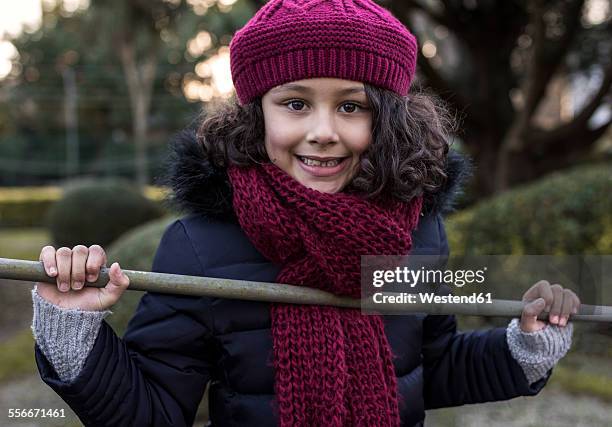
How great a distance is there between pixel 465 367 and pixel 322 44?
0.94 metres

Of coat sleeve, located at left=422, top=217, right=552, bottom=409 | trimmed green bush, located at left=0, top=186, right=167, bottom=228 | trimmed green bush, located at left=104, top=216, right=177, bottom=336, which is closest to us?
coat sleeve, located at left=422, top=217, right=552, bottom=409

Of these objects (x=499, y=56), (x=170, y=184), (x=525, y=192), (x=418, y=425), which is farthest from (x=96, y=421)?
(x=499, y=56)

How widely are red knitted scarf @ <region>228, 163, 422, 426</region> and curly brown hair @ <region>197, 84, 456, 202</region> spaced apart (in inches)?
2.6

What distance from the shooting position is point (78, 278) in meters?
1.36

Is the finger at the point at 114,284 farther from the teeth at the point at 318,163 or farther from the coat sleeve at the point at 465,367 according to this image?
the coat sleeve at the point at 465,367

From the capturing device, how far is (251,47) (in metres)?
1.53

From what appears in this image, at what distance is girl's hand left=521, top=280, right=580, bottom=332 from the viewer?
160cm

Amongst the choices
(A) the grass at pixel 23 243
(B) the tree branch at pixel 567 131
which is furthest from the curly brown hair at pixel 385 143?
(A) the grass at pixel 23 243

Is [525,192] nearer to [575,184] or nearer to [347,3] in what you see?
[575,184]

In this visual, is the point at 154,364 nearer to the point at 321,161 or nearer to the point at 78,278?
the point at 78,278

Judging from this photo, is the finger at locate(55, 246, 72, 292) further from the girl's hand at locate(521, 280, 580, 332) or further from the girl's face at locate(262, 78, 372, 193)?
the girl's hand at locate(521, 280, 580, 332)

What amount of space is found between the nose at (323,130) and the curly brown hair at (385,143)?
0.34 ft

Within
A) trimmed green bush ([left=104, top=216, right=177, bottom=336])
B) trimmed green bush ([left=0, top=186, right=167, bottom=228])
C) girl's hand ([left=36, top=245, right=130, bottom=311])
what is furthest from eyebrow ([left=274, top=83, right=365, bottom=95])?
trimmed green bush ([left=0, top=186, right=167, bottom=228])

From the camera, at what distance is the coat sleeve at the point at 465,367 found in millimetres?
1731
